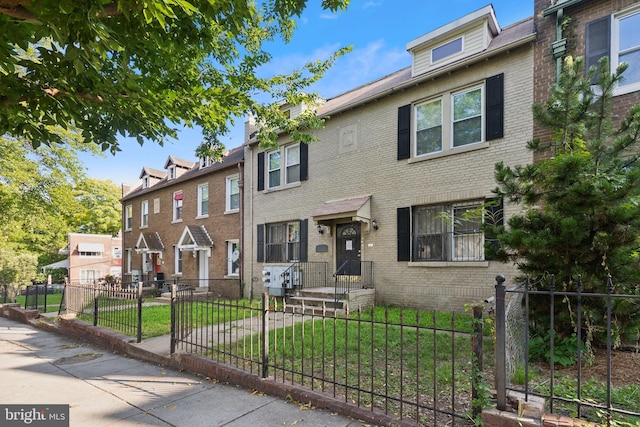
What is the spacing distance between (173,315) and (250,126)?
38.3 ft

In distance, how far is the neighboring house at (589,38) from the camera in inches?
289

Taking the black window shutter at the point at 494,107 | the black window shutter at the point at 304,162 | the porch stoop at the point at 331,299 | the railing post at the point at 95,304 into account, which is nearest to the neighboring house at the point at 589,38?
the black window shutter at the point at 494,107

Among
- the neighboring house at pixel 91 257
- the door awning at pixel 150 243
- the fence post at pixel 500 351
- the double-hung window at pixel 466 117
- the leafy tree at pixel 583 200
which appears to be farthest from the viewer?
the neighboring house at pixel 91 257

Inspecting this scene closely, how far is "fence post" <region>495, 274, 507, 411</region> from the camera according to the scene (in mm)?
3195

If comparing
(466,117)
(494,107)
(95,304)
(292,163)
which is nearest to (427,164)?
(466,117)

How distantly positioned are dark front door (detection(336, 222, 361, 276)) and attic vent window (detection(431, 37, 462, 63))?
557cm

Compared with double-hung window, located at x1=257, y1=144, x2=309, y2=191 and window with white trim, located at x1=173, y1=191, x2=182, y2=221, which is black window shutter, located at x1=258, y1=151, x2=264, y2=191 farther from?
window with white trim, located at x1=173, y1=191, x2=182, y2=221

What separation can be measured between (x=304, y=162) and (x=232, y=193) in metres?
5.11

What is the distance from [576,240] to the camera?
14.5 ft

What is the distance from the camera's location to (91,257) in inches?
1265

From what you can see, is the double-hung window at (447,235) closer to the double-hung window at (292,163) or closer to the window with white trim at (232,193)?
the double-hung window at (292,163)

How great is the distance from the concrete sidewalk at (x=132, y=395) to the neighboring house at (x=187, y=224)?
8214 mm

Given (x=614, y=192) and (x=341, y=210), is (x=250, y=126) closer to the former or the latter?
(x=341, y=210)

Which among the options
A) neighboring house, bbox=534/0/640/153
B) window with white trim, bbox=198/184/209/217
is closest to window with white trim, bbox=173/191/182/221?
window with white trim, bbox=198/184/209/217
